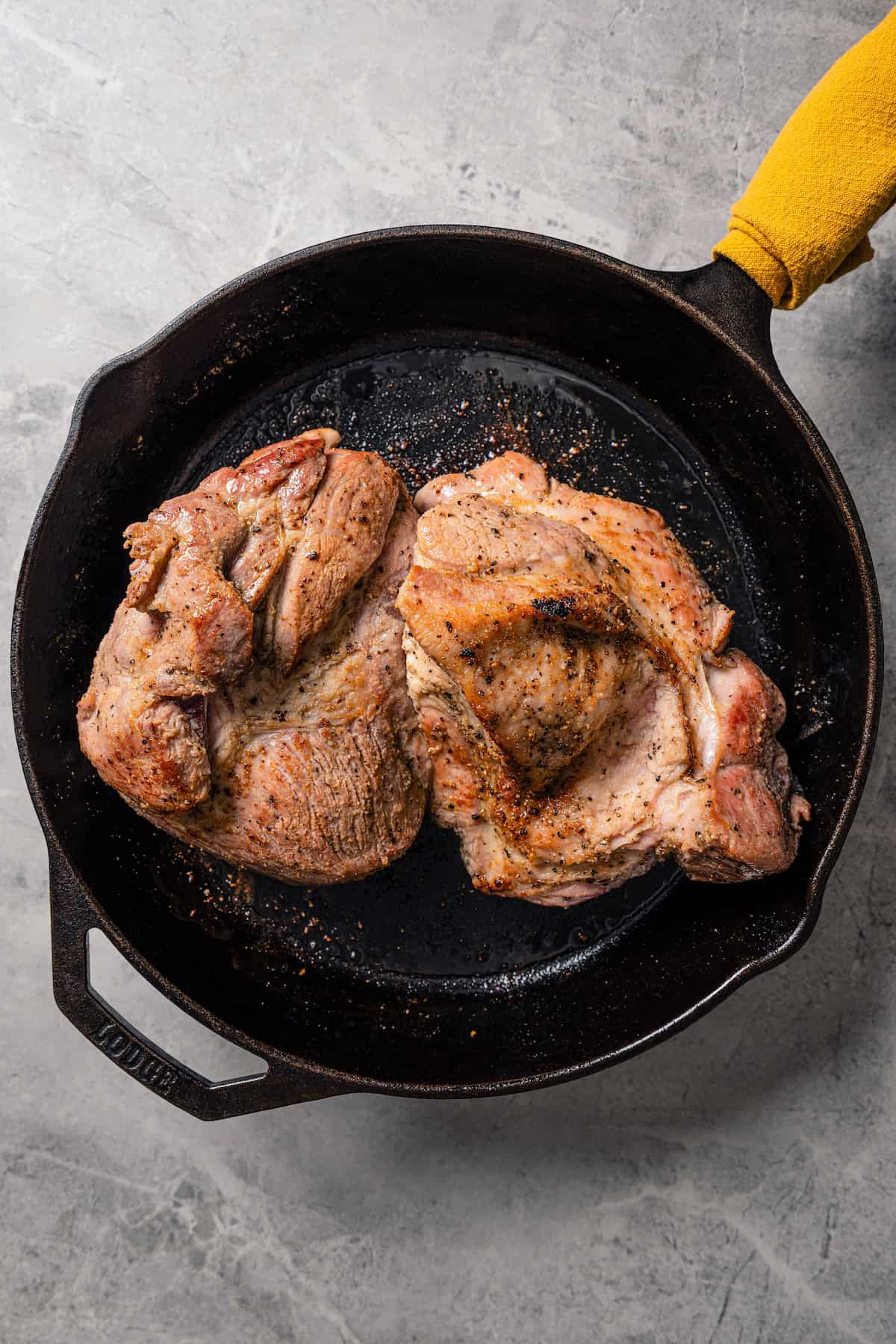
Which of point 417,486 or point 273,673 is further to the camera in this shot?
point 417,486

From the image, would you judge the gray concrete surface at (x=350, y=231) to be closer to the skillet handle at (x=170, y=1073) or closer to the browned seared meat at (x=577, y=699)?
the skillet handle at (x=170, y=1073)

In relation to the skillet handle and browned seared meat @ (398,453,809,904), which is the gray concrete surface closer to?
the skillet handle

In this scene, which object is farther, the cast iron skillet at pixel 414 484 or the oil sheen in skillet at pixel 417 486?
the oil sheen in skillet at pixel 417 486

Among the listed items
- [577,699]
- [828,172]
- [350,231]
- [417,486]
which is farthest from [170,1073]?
[828,172]

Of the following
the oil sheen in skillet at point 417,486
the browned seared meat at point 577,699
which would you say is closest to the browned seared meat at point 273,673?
the browned seared meat at point 577,699

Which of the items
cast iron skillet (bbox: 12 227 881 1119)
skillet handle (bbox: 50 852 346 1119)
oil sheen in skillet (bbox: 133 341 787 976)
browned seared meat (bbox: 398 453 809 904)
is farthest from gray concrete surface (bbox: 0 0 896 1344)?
browned seared meat (bbox: 398 453 809 904)

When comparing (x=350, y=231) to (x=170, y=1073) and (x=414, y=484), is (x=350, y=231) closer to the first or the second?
(x=414, y=484)

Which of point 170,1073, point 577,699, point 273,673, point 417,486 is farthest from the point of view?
point 417,486

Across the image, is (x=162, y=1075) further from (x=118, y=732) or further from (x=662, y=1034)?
(x=662, y=1034)
